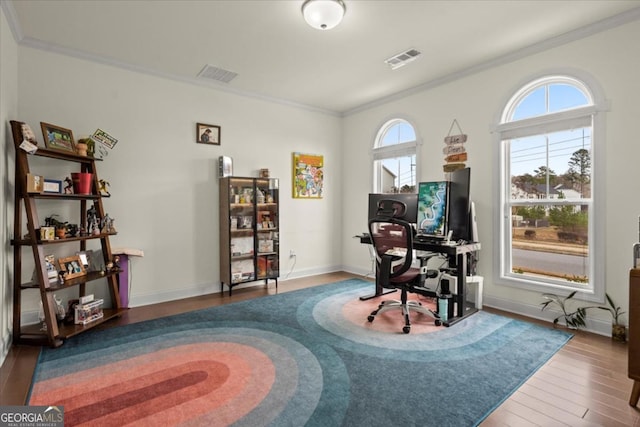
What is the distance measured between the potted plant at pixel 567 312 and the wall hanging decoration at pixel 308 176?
3.55 m

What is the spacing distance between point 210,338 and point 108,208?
2.04 meters

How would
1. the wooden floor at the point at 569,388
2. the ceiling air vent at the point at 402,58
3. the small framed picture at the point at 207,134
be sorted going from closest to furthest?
the wooden floor at the point at 569,388 → the ceiling air vent at the point at 402,58 → the small framed picture at the point at 207,134

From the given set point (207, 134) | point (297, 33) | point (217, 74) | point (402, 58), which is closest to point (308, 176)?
point (207, 134)

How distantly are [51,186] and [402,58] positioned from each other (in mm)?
3854

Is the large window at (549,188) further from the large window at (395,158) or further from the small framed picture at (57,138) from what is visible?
the small framed picture at (57,138)

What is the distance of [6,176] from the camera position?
2.79m

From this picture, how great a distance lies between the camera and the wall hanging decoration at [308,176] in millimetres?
5406

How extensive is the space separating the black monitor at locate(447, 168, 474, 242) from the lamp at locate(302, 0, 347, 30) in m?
2.04

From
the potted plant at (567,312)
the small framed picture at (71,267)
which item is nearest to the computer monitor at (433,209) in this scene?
the potted plant at (567,312)

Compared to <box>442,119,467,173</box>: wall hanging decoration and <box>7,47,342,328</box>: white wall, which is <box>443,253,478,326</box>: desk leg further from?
<box>7,47,342,328</box>: white wall

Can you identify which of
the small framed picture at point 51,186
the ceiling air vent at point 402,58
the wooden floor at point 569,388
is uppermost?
the ceiling air vent at point 402,58

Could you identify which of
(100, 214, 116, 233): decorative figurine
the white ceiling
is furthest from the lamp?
(100, 214, 116, 233): decorative figurine

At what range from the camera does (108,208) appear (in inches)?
147

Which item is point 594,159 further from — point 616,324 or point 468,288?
point 468,288
